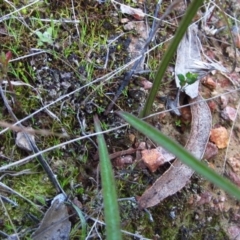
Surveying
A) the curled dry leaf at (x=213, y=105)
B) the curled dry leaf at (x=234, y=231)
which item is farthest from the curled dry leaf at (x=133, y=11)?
the curled dry leaf at (x=234, y=231)

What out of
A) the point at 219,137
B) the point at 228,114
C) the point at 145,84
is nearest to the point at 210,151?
the point at 219,137

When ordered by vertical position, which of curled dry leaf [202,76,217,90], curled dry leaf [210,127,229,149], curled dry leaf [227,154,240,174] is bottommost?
curled dry leaf [227,154,240,174]

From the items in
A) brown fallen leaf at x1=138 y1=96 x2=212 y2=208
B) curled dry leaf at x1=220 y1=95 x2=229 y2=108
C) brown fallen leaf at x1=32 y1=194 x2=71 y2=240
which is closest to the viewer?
brown fallen leaf at x1=32 y1=194 x2=71 y2=240

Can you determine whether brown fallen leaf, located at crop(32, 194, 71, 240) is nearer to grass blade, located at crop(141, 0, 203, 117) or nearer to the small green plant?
grass blade, located at crop(141, 0, 203, 117)

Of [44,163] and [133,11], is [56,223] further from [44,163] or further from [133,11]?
[133,11]

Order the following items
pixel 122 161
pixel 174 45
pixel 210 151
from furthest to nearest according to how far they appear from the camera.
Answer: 1. pixel 210 151
2. pixel 122 161
3. pixel 174 45

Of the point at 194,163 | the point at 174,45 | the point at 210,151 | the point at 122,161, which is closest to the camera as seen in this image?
the point at 194,163

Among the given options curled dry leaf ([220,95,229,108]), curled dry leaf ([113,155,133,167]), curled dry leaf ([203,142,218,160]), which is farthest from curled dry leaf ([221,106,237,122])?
curled dry leaf ([113,155,133,167])
